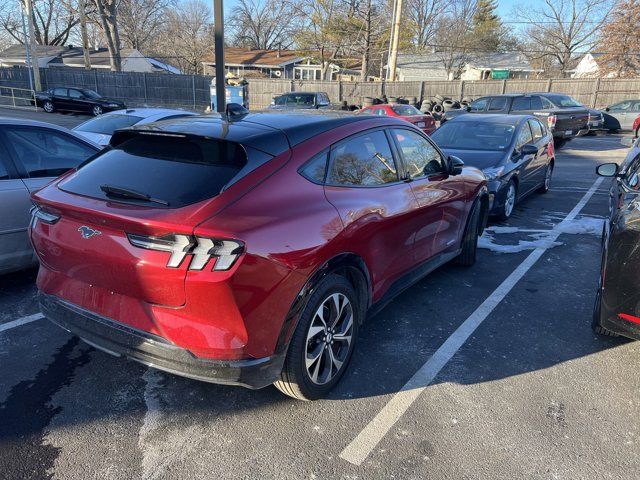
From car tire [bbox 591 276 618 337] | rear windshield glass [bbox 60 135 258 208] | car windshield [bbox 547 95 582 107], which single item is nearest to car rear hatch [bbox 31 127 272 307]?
rear windshield glass [bbox 60 135 258 208]

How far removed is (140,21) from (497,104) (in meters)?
55.4

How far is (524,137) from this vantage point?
8008mm

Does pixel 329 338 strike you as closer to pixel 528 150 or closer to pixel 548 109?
pixel 528 150

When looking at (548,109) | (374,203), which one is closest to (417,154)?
(374,203)

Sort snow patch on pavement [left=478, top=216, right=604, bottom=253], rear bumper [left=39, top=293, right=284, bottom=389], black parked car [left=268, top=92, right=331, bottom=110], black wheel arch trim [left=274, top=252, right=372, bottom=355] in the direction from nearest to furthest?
rear bumper [left=39, top=293, right=284, bottom=389], black wheel arch trim [left=274, top=252, right=372, bottom=355], snow patch on pavement [left=478, top=216, right=604, bottom=253], black parked car [left=268, top=92, right=331, bottom=110]

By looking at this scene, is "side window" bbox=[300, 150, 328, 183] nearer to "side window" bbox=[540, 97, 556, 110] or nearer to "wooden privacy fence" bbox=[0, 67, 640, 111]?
"side window" bbox=[540, 97, 556, 110]

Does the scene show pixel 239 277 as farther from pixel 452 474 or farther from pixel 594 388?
pixel 594 388

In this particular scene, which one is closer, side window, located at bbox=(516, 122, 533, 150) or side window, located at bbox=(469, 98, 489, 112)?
side window, located at bbox=(516, 122, 533, 150)

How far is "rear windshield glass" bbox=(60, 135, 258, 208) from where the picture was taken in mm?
2533

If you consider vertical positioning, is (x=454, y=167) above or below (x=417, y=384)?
above

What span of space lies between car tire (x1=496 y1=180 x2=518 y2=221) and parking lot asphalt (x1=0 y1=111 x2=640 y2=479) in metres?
3.04

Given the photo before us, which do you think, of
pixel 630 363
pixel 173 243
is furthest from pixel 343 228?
pixel 630 363

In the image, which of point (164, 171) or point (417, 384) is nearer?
point (164, 171)

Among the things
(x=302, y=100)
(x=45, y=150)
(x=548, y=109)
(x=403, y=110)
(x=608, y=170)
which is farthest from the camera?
(x=302, y=100)
